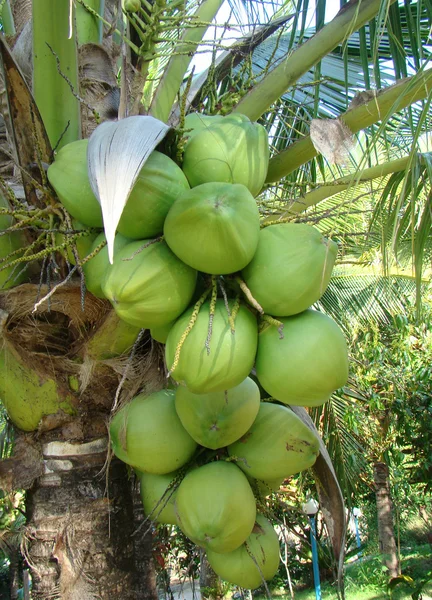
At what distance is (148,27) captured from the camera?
117cm

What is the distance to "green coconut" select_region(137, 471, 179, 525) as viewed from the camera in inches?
51.8

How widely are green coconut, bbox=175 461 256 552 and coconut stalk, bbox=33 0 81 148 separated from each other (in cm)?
85

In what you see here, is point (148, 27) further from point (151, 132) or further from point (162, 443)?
point (162, 443)

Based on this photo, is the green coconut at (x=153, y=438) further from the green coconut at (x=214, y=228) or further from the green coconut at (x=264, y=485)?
the green coconut at (x=214, y=228)

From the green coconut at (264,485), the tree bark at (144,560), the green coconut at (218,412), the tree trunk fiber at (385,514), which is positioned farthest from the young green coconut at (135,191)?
the tree trunk fiber at (385,514)

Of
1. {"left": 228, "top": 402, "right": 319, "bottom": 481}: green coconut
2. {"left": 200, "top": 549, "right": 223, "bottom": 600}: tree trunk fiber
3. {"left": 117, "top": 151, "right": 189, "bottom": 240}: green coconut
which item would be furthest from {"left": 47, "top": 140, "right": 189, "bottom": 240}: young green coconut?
{"left": 200, "top": 549, "right": 223, "bottom": 600}: tree trunk fiber

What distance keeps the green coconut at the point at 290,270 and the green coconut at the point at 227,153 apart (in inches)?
7.0

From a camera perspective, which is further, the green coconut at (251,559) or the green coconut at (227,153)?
the green coconut at (251,559)

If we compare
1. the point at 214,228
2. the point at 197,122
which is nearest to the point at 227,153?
the point at 197,122

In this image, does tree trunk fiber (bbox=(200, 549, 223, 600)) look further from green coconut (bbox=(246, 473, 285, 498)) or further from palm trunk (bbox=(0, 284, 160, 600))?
green coconut (bbox=(246, 473, 285, 498))

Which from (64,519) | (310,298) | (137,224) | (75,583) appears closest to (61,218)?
(137,224)

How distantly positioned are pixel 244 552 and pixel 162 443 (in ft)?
1.09

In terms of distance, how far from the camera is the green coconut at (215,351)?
0.88 metres

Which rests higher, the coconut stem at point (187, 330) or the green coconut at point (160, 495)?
the coconut stem at point (187, 330)
